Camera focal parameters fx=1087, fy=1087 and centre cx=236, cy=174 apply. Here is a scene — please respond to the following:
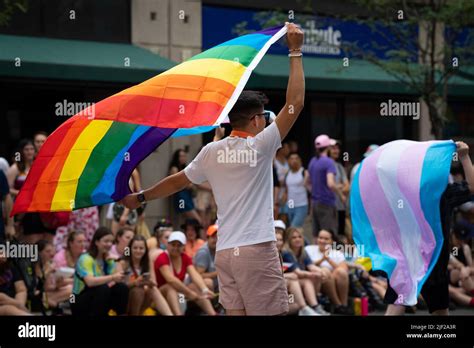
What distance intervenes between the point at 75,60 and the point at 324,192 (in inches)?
183

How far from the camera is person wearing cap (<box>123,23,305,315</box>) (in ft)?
22.3

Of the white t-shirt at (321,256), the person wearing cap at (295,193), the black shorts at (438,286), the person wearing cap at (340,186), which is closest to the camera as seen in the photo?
the black shorts at (438,286)

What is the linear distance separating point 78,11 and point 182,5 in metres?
2.03

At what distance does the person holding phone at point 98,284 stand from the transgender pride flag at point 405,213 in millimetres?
3389

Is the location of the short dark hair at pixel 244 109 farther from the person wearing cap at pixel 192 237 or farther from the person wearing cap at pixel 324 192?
the person wearing cap at pixel 324 192

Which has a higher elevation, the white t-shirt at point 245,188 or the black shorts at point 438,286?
the white t-shirt at point 245,188

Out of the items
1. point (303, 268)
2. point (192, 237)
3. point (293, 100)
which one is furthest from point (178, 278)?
point (293, 100)

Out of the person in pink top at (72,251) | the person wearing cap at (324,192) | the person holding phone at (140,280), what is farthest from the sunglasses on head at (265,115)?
the person wearing cap at (324,192)

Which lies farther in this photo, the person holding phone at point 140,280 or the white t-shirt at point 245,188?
the person holding phone at point 140,280

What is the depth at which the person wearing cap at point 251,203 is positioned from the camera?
680cm

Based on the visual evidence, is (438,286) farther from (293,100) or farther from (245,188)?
(293,100)

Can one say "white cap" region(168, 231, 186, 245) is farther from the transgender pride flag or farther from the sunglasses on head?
the sunglasses on head

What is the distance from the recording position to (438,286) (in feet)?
30.3

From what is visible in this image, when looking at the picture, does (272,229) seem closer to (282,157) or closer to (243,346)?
(243,346)
